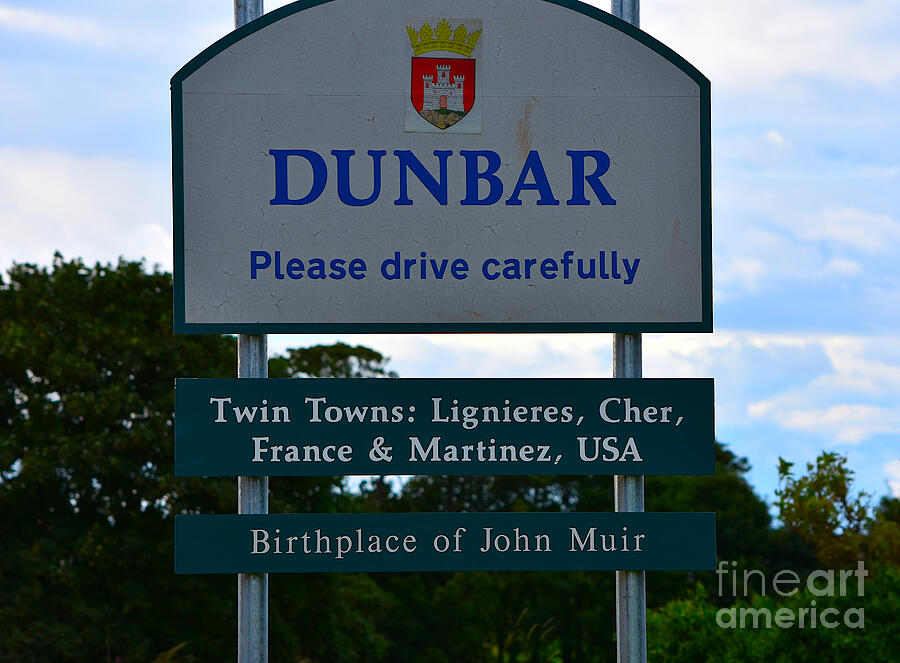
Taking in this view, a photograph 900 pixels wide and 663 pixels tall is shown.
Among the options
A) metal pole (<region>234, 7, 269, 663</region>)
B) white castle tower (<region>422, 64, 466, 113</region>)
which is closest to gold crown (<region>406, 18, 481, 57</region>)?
white castle tower (<region>422, 64, 466, 113</region>)

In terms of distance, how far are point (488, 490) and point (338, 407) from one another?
2875 cm

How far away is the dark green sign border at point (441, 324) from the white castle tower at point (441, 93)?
941 millimetres

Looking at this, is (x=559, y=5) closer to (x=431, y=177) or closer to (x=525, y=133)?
(x=525, y=133)

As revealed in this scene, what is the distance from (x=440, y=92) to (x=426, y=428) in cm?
238

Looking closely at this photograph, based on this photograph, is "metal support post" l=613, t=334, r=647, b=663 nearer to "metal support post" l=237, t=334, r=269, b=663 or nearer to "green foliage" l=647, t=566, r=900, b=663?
"metal support post" l=237, t=334, r=269, b=663

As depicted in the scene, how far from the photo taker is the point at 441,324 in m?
7.49

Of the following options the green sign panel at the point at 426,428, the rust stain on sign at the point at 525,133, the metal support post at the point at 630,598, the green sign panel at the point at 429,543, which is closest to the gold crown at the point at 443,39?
the rust stain on sign at the point at 525,133

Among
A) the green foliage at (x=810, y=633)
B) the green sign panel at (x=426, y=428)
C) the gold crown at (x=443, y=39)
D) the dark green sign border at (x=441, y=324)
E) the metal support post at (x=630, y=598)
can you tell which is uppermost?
the gold crown at (x=443, y=39)

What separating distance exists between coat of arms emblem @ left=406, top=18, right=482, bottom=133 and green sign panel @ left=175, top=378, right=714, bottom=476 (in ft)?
6.09

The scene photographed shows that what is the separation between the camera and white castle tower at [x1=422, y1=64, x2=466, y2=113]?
753 centimetres

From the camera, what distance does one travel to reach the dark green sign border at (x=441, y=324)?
7402 millimetres

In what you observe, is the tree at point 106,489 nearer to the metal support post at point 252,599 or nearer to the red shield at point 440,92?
the metal support post at point 252,599

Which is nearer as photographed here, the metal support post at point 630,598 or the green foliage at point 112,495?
the metal support post at point 630,598

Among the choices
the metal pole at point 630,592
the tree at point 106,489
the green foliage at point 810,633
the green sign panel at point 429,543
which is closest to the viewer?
the green sign panel at point 429,543
